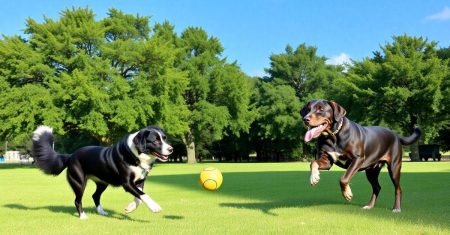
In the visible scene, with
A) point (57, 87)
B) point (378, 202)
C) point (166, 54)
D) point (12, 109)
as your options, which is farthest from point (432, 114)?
point (378, 202)

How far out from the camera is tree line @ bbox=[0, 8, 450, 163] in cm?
4309

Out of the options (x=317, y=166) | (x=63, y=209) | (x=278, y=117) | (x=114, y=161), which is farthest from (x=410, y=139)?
(x=278, y=117)

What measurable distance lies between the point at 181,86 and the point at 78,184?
40.3 metres

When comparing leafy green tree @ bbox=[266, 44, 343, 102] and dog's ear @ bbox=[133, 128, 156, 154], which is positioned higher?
leafy green tree @ bbox=[266, 44, 343, 102]

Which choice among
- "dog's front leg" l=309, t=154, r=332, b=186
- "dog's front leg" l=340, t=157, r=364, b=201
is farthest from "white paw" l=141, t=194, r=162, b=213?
"dog's front leg" l=340, t=157, r=364, b=201

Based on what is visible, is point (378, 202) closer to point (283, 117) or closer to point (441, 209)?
point (441, 209)

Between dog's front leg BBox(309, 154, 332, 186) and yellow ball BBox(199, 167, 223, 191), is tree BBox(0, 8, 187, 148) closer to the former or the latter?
yellow ball BBox(199, 167, 223, 191)

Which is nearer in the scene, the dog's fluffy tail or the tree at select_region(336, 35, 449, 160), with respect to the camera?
the dog's fluffy tail

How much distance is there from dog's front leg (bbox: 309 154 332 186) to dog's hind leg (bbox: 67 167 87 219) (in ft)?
14.5

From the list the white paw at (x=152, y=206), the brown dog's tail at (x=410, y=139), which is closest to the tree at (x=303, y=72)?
the brown dog's tail at (x=410, y=139)

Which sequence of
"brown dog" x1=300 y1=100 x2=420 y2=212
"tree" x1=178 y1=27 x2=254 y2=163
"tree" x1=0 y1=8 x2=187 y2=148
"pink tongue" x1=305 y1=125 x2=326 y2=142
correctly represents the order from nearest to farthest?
"pink tongue" x1=305 y1=125 x2=326 y2=142 < "brown dog" x1=300 y1=100 x2=420 y2=212 < "tree" x1=0 y1=8 x2=187 y2=148 < "tree" x1=178 y1=27 x2=254 y2=163

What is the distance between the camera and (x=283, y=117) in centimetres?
6581

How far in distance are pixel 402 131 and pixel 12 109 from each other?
46.0 metres

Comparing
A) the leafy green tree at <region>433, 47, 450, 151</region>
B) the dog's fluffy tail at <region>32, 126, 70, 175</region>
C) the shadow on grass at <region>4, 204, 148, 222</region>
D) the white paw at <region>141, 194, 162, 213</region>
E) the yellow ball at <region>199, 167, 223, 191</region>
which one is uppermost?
the leafy green tree at <region>433, 47, 450, 151</region>
